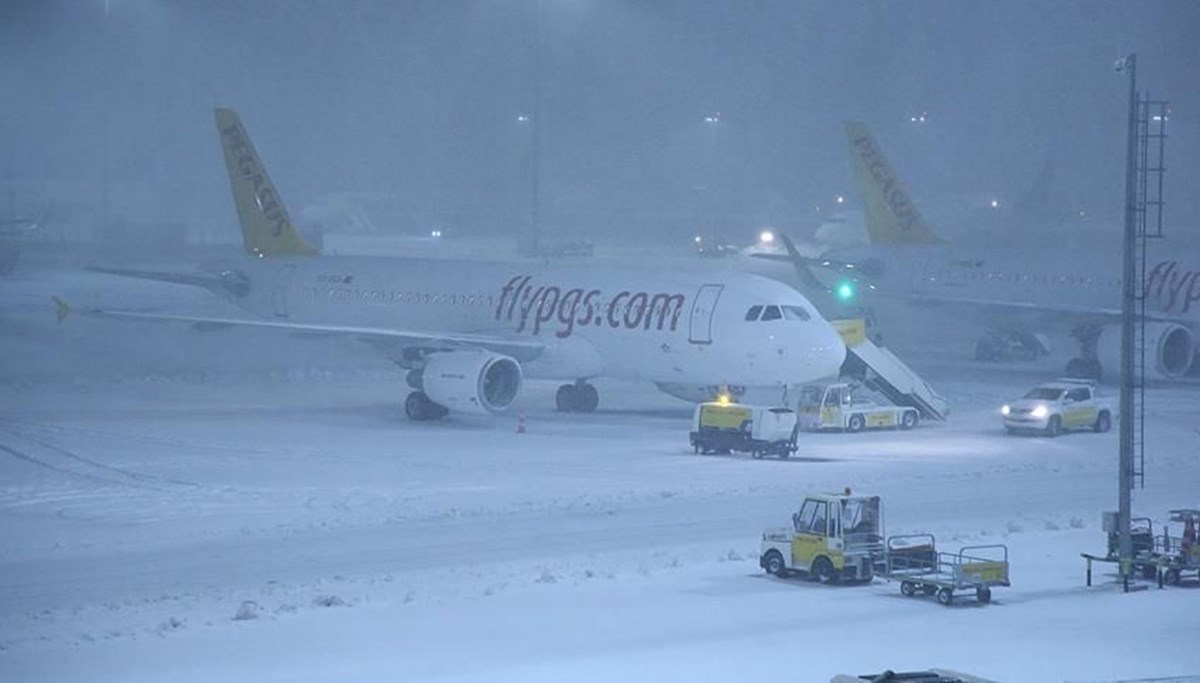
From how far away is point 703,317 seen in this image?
114 ft

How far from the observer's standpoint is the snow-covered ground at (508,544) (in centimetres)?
1670

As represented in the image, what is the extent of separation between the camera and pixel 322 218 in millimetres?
77875

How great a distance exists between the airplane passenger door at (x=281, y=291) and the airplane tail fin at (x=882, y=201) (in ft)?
67.1

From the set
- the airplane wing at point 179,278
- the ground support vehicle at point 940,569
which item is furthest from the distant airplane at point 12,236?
the ground support vehicle at point 940,569

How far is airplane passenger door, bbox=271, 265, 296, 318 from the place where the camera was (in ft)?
139

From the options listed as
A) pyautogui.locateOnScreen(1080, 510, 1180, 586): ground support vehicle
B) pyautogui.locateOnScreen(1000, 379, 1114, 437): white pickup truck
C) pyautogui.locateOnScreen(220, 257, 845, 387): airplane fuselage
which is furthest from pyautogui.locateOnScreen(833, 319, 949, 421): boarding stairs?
pyautogui.locateOnScreen(1080, 510, 1180, 586): ground support vehicle

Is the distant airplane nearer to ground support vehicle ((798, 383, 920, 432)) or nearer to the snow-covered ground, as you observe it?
the snow-covered ground

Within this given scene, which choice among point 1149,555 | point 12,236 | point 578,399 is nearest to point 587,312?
point 578,399

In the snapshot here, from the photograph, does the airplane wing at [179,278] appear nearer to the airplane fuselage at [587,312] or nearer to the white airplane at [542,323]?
the white airplane at [542,323]

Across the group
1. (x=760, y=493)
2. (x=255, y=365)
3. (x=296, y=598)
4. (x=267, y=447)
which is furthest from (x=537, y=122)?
(x=296, y=598)

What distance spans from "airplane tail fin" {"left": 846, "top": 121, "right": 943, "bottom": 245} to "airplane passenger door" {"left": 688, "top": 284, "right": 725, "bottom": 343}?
20689mm

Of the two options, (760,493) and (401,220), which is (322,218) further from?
(760,493)

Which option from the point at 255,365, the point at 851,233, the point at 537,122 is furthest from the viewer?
the point at 851,233

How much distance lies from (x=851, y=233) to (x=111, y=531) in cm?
5664
